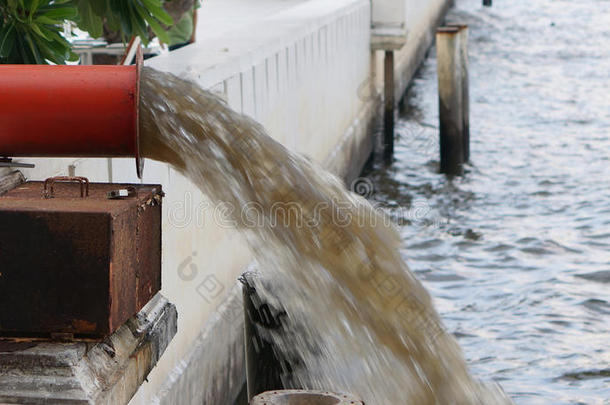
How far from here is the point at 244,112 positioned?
6043mm

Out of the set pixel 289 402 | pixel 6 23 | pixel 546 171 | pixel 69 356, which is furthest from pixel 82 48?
pixel 546 171

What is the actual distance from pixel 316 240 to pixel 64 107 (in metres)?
0.91

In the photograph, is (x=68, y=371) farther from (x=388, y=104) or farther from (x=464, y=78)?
(x=388, y=104)

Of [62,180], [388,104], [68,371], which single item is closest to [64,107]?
[62,180]

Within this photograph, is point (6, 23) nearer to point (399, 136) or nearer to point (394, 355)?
point (394, 355)

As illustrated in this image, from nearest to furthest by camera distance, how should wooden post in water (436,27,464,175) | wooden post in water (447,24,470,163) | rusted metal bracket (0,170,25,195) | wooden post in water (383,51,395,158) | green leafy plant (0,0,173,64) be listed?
rusted metal bracket (0,170,25,195), green leafy plant (0,0,173,64), wooden post in water (436,27,464,175), wooden post in water (447,24,470,163), wooden post in water (383,51,395,158)

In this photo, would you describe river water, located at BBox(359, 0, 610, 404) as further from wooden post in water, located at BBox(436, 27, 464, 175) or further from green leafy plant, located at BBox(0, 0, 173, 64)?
green leafy plant, located at BBox(0, 0, 173, 64)

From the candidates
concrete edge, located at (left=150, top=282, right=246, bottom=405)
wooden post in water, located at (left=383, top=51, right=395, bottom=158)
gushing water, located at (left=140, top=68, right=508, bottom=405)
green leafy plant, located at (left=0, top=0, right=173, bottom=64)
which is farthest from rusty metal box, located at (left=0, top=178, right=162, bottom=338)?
wooden post in water, located at (left=383, top=51, right=395, bottom=158)

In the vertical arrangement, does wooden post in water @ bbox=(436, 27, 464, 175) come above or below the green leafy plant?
below

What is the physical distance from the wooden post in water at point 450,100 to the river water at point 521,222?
0.25 meters

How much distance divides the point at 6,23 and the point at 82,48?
351 centimetres

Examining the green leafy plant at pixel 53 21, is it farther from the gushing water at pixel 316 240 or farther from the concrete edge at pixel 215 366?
the concrete edge at pixel 215 366

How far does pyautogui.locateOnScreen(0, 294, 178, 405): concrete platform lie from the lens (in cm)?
245

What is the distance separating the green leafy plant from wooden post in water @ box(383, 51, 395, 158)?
32.2ft
